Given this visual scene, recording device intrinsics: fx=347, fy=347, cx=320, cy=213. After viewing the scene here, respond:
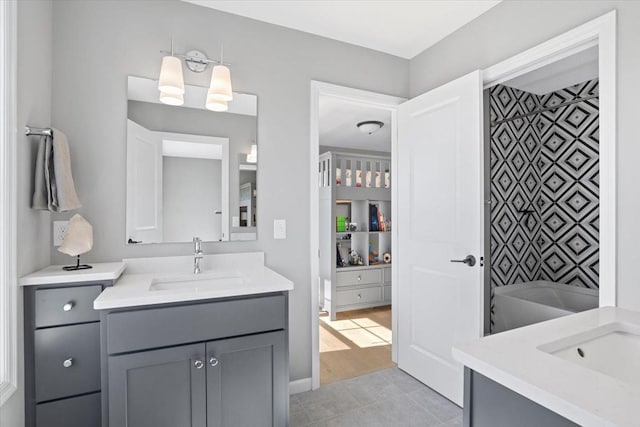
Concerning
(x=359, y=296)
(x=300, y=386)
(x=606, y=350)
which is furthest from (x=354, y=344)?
(x=606, y=350)

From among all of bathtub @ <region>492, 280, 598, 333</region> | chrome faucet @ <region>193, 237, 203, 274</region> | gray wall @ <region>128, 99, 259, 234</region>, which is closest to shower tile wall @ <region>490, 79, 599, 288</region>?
bathtub @ <region>492, 280, 598, 333</region>

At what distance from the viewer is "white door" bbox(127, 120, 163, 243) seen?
1934 mm

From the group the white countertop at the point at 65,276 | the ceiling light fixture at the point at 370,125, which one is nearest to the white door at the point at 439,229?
the ceiling light fixture at the point at 370,125

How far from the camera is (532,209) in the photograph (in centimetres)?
353

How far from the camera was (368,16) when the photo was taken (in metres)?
2.22

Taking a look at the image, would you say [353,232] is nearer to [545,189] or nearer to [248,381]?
[545,189]

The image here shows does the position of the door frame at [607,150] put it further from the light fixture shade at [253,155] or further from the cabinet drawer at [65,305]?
the cabinet drawer at [65,305]

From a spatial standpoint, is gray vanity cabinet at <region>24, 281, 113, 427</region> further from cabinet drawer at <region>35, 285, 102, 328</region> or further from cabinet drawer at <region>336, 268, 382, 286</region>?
cabinet drawer at <region>336, 268, 382, 286</region>

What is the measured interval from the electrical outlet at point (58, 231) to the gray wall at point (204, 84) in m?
0.09

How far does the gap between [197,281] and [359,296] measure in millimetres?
3088

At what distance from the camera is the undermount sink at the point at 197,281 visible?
1.78 meters

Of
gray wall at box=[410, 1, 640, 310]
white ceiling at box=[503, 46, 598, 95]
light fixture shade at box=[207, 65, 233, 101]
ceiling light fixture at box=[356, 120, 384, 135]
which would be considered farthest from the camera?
ceiling light fixture at box=[356, 120, 384, 135]

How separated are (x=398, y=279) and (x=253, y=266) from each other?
120 cm

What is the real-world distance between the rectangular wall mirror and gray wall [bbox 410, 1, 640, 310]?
4.75 feet
